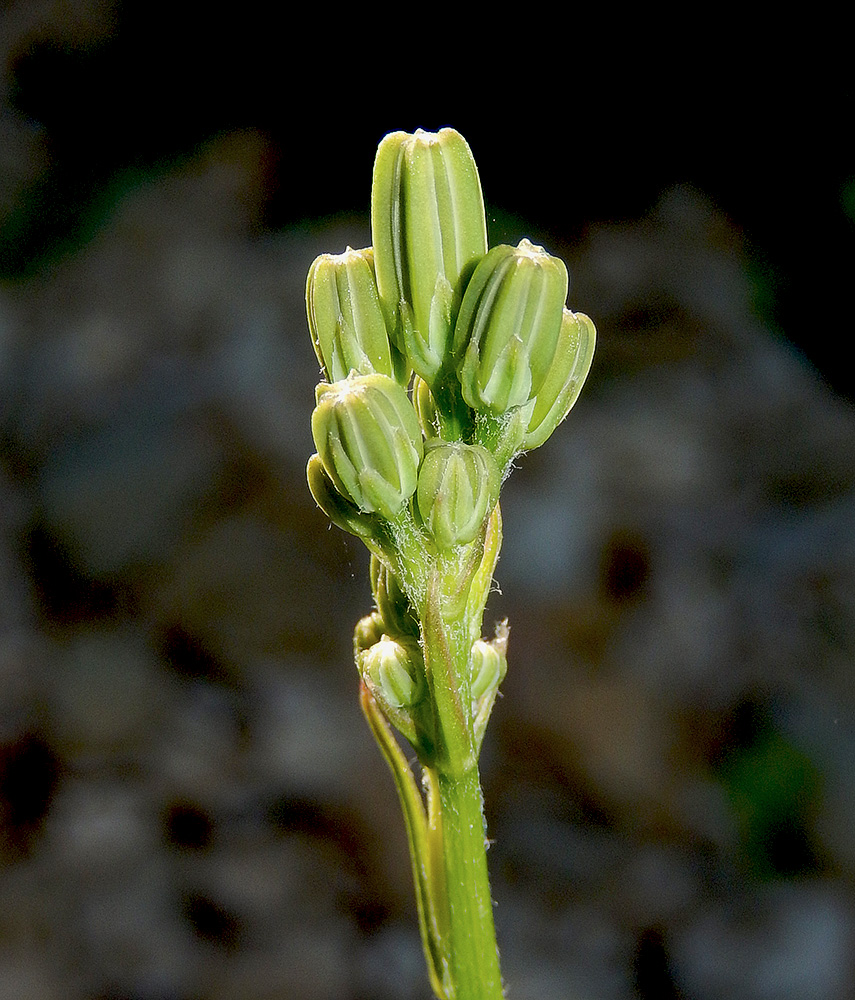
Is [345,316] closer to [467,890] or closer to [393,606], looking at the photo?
[393,606]

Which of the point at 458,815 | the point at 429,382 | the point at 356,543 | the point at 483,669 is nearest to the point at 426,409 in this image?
the point at 429,382

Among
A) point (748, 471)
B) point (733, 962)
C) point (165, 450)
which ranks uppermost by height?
point (165, 450)

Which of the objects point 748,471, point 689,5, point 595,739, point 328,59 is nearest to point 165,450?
point 328,59

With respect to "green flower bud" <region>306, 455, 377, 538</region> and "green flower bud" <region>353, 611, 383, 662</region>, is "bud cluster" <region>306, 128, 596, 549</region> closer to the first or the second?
"green flower bud" <region>306, 455, 377, 538</region>

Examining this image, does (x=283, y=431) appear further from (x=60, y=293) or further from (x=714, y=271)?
(x=714, y=271)

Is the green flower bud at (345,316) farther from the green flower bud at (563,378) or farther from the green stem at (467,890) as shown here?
the green stem at (467,890)
